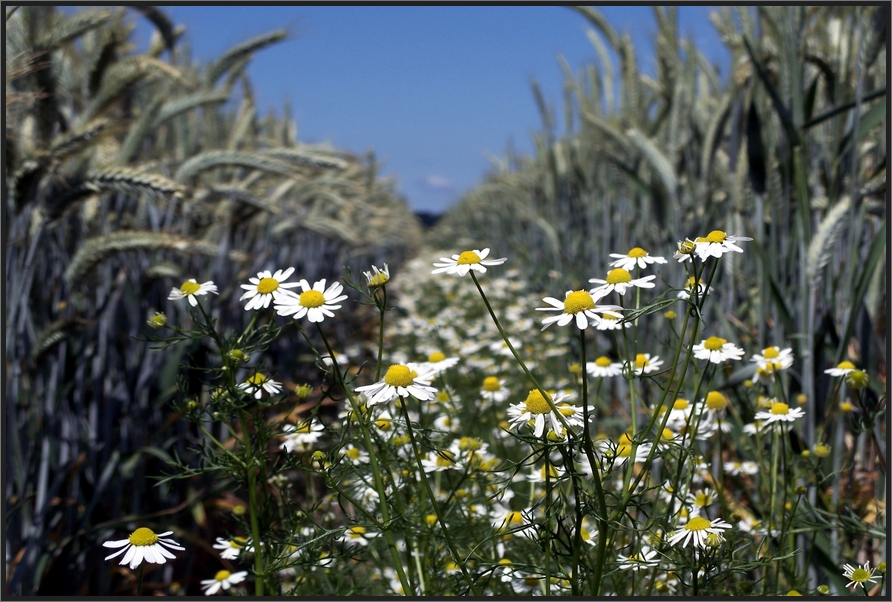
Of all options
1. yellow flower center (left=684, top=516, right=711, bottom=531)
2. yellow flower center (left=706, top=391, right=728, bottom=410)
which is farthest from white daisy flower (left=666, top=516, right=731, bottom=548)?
yellow flower center (left=706, top=391, right=728, bottom=410)

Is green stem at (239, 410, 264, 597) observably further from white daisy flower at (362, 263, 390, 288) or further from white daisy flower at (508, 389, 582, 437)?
white daisy flower at (508, 389, 582, 437)

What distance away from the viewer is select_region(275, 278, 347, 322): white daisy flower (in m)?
0.96

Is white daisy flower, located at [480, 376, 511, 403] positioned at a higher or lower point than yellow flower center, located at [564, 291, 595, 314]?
lower

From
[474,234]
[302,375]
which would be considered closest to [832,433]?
[302,375]

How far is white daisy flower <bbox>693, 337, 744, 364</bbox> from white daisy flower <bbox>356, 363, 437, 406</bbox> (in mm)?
508

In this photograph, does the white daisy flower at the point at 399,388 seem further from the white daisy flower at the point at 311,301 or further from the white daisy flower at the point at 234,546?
the white daisy flower at the point at 234,546

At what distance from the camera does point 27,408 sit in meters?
1.97

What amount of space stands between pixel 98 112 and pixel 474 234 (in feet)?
41.7

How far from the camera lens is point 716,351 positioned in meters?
1.21

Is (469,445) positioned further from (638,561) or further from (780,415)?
(780,415)

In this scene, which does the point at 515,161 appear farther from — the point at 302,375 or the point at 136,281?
the point at 136,281

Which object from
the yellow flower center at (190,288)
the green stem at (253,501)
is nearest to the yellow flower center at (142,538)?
the green stem at (253,501)

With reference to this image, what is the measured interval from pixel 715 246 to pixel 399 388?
446 mm

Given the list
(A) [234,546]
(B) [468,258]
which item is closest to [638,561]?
(B) [468,258]
